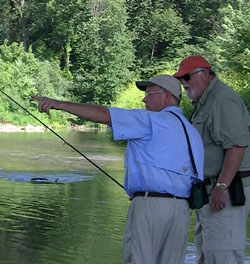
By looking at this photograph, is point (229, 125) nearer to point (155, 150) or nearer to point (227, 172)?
point (227, 172)

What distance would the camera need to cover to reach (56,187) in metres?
12.7

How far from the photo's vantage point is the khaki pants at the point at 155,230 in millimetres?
3504

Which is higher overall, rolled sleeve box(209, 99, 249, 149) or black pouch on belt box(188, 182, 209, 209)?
rolled sleeve box(209, 99, 249, 149)

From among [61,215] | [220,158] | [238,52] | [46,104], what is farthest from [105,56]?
[46,104]

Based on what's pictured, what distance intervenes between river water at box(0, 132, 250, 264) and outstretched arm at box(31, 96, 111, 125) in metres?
3.21

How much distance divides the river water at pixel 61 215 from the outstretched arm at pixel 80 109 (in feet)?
10.5

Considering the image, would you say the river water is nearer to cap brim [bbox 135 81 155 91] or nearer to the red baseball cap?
the red baseball cap

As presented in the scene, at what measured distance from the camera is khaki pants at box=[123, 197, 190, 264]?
350 cm

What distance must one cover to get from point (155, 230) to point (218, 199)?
0.67 m

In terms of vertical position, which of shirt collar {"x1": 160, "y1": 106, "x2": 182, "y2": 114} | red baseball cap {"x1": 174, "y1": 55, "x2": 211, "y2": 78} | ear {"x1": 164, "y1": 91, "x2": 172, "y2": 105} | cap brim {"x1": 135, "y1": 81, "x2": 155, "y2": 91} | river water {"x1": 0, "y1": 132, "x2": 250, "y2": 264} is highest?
red baseball cap {"x1": 174, "y1": 55, "x2": 211, "y2": 78}

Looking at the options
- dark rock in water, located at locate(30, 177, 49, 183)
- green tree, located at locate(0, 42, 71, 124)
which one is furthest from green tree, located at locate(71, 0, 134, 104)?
dark rock in water, located at locate(30, 177, 49, 183)

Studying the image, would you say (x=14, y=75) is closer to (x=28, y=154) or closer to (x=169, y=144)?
(x=28, y=154)

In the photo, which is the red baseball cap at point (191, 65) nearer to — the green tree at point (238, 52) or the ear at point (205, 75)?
the ear at point (205, 75)

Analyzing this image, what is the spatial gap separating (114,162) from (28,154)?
3.25 meters
